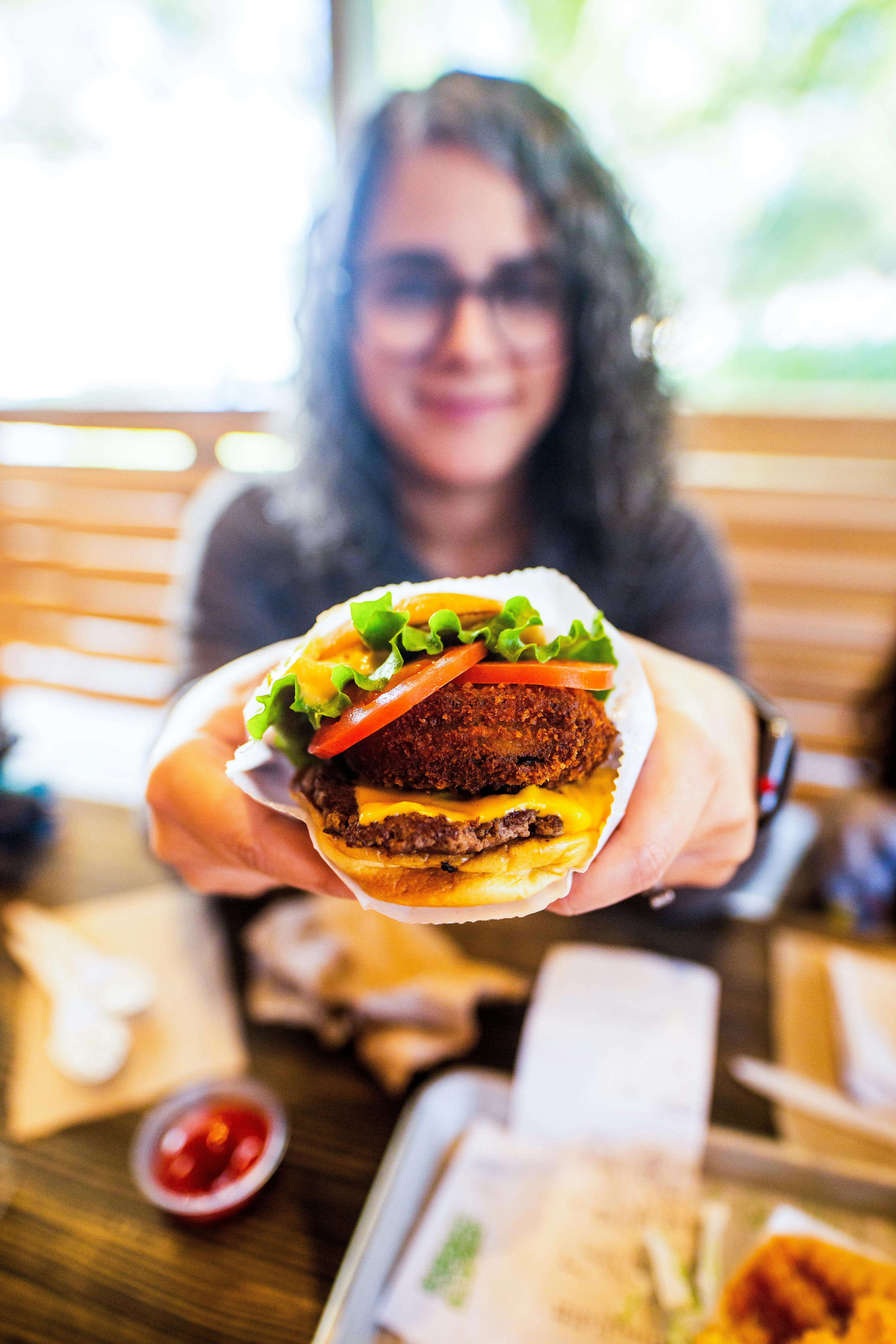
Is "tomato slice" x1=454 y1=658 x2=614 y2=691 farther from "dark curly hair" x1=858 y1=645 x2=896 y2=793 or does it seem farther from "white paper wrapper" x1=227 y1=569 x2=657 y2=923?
"dark curly hair" x1=858 y1=645 x2=896 y2=793

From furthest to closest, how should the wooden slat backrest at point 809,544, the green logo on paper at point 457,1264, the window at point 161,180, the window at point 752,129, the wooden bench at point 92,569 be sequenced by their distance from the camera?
1. the wooden bench at point 92,569
2. the window at point 161,180
3. the wooden slat backrest at point 809,544
4. the window at point 752,129
5. the green logo on paper at point 457,1264

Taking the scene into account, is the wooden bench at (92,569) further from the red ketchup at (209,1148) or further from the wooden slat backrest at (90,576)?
the red ketchup at (209,1148)

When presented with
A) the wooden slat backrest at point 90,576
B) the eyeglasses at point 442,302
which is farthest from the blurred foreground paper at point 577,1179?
the wooden slat backrest at point 90,576

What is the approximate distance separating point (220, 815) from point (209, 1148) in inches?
21.4

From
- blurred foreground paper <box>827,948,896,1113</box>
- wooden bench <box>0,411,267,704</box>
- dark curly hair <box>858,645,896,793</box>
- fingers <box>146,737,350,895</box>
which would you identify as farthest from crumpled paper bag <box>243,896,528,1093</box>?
wooden bench <box>0,411,267,704</box>

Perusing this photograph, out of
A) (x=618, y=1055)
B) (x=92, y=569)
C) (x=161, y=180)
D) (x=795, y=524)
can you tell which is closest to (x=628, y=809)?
(x=618, y=1055)

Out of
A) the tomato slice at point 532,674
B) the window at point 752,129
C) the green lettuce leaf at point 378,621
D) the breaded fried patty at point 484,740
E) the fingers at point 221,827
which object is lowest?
the fingers at point 221,827

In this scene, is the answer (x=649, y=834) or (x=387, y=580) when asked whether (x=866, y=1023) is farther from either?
(x=387, y=580)

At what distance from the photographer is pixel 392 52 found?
12.1ft

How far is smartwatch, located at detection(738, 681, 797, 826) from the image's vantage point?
1217 mm

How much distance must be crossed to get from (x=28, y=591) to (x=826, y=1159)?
6.38 meters

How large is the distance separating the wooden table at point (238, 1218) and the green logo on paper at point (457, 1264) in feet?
0.44

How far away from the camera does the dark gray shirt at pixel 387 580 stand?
2.13 metres

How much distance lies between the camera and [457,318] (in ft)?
5.84
